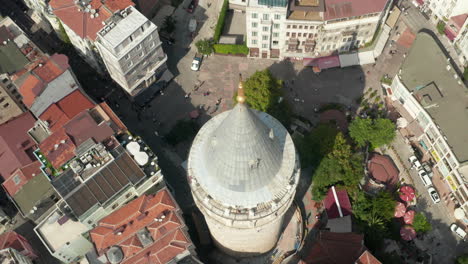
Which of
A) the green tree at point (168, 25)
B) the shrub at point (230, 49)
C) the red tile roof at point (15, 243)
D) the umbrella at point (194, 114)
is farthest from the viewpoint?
the green tree at point (168, 25)

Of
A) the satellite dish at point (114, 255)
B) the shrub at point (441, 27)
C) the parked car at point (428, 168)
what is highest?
the shrub at point (441, 27)

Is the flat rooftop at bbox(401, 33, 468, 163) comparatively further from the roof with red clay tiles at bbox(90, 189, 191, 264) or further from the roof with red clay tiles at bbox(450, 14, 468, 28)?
the roof with red clay tiles at bbox(90, 189, 191, 264)

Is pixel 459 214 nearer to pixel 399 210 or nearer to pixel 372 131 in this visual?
pixel 399 210

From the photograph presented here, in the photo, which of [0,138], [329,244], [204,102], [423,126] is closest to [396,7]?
[423,126]

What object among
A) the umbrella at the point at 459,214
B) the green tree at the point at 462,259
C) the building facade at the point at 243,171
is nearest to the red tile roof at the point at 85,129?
the building facade at the point at 243,171

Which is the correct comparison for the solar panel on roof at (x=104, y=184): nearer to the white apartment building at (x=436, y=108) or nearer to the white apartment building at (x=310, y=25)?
the white apartment building at (x=310, y=25)

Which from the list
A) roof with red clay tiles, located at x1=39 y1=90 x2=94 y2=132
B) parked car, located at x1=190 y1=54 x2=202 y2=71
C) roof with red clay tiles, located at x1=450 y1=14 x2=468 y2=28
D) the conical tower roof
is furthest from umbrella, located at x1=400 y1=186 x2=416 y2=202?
roof with red clay tiles, located at x1=39 y1=90 x2=94 y2=132

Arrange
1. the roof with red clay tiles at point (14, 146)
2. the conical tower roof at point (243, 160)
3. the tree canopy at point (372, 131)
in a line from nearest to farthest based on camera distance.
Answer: the conical tower roof at point (243, 160), the roof with red clay tiles at point (14, 146), the tree canopy at point (372, 131)
